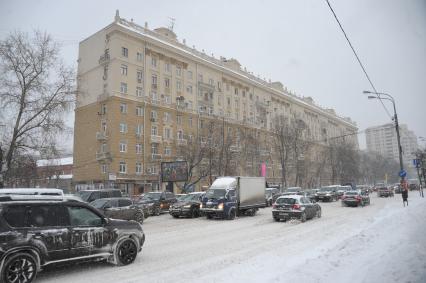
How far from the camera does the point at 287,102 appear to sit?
313ft

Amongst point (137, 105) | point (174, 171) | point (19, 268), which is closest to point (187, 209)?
point (174, 171)

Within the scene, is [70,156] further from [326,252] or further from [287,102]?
[326,252]

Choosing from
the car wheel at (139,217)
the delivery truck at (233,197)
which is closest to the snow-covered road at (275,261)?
the car wheel at (139,217)

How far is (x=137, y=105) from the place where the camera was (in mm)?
55156

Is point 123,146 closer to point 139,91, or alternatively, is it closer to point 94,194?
point 139,91

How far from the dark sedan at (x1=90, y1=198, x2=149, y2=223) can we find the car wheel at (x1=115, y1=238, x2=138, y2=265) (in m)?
10.2

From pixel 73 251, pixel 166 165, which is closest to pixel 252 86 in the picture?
pixel 166 165

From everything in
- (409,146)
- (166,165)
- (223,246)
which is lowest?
(223,246)

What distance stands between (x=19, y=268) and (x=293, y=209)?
15.3m

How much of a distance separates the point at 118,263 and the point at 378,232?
9488 mm

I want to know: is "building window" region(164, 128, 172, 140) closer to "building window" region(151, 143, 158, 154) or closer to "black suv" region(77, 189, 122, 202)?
"building window" region(151, 143, 158, 154)

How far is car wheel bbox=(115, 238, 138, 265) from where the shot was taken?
29.8 ft

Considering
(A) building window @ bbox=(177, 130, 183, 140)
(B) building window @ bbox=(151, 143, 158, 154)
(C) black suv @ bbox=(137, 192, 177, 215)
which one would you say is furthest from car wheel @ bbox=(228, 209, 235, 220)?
(A) building window @ bbox=(177, 130, 183, 140)

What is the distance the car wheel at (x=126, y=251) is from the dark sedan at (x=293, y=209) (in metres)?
12.2
